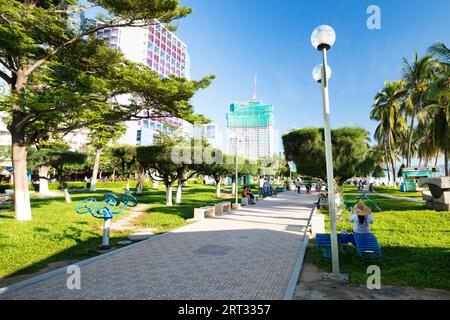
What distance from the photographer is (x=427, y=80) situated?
29.2 m

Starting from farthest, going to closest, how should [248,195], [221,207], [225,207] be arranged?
[248,195]
[225,207]
[221,207]

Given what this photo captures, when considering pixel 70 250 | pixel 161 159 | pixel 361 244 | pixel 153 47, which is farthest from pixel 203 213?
pixel 153 47

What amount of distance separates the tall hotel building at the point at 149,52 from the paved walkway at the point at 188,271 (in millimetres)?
85361

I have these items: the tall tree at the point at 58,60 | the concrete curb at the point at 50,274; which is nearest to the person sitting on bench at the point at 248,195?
the tall tree at the point at 58,60

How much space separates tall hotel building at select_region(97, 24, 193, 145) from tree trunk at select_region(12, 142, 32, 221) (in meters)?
79.9

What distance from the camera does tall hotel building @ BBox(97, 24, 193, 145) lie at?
106150 mm

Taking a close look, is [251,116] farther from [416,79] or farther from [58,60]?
[58,60]

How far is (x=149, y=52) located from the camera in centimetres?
11969

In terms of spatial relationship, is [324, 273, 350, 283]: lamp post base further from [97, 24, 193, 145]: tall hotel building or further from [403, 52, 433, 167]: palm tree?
[97, 24, 193, 145]: tall hotel building

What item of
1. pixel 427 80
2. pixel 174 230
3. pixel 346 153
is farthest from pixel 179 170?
pixel 427 80

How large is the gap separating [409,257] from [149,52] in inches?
5149

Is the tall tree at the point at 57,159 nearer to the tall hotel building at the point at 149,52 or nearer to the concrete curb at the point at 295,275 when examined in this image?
the concrete curb at the point at 295,275

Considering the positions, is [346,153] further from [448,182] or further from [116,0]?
[116,0]
